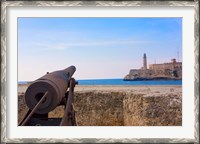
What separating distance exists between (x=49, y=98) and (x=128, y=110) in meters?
0.92

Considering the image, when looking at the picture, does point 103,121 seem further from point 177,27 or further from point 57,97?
point 177,27

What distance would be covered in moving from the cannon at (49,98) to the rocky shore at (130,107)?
0.22 feet

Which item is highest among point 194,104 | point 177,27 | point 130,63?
point 177,27

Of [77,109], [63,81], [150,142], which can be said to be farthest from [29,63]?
[150,142]

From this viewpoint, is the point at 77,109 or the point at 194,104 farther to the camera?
the point at 77,109

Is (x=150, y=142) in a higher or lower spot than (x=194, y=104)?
lower

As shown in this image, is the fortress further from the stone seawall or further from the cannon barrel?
the cannon barrel

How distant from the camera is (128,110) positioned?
16.2 ft

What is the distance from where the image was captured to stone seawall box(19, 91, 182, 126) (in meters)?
4.64

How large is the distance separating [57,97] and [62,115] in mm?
273

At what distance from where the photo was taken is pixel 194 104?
15.1ft

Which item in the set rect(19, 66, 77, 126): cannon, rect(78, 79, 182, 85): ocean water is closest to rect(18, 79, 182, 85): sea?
rect(78, 79, 182, 85): ocean water

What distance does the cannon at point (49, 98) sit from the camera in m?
4.43

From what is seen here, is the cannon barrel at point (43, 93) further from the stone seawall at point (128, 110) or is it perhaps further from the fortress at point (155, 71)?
the fortress at point (155, 71)
